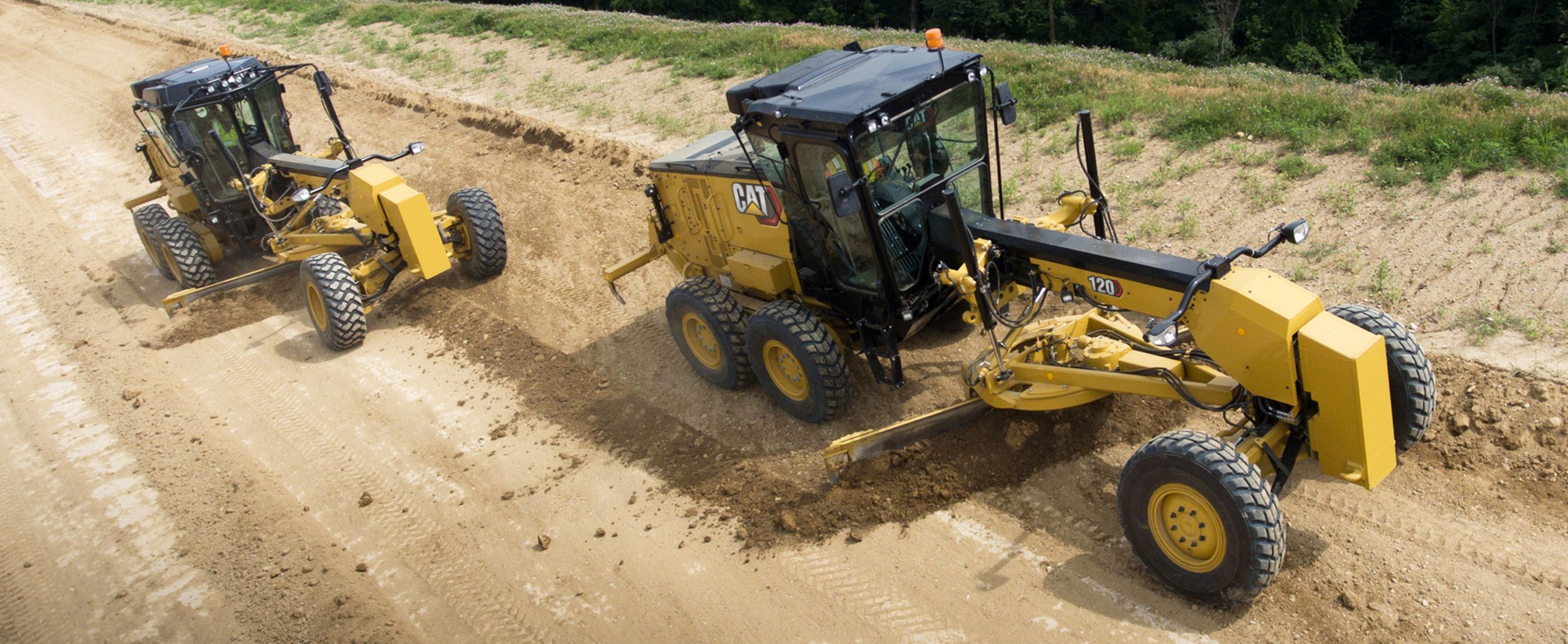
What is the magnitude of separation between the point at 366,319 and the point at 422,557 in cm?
455

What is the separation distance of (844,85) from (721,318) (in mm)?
2140

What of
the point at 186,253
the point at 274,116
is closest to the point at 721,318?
the point at 274,116

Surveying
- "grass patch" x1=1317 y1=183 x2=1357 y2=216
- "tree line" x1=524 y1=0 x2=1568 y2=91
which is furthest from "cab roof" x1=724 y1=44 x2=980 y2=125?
"tree line" x1=524 y1=0 x2=1568 y2=91

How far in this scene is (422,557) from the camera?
7.00 meters

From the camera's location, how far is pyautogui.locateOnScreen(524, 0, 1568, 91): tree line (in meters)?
26.4

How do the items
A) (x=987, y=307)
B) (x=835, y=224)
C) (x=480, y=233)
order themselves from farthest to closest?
(x=480, y=233), (x=835, y=224), (x=987, y=307)

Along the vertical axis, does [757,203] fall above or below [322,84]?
below

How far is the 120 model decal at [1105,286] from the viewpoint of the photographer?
19.1ft

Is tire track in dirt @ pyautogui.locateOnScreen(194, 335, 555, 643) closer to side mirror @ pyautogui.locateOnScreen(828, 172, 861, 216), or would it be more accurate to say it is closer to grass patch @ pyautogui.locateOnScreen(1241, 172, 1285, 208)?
side mirror @ pyautogui.locateOnScreen(828, 172, 861, 216)

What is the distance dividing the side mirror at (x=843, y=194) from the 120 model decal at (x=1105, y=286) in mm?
1419

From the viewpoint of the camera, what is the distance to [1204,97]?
11391 millimetres

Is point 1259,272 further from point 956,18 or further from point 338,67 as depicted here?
point 956,18

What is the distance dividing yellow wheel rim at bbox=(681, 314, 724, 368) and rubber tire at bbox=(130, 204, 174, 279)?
7.38 m

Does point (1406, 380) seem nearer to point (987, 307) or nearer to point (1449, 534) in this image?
point (1449, 534)
